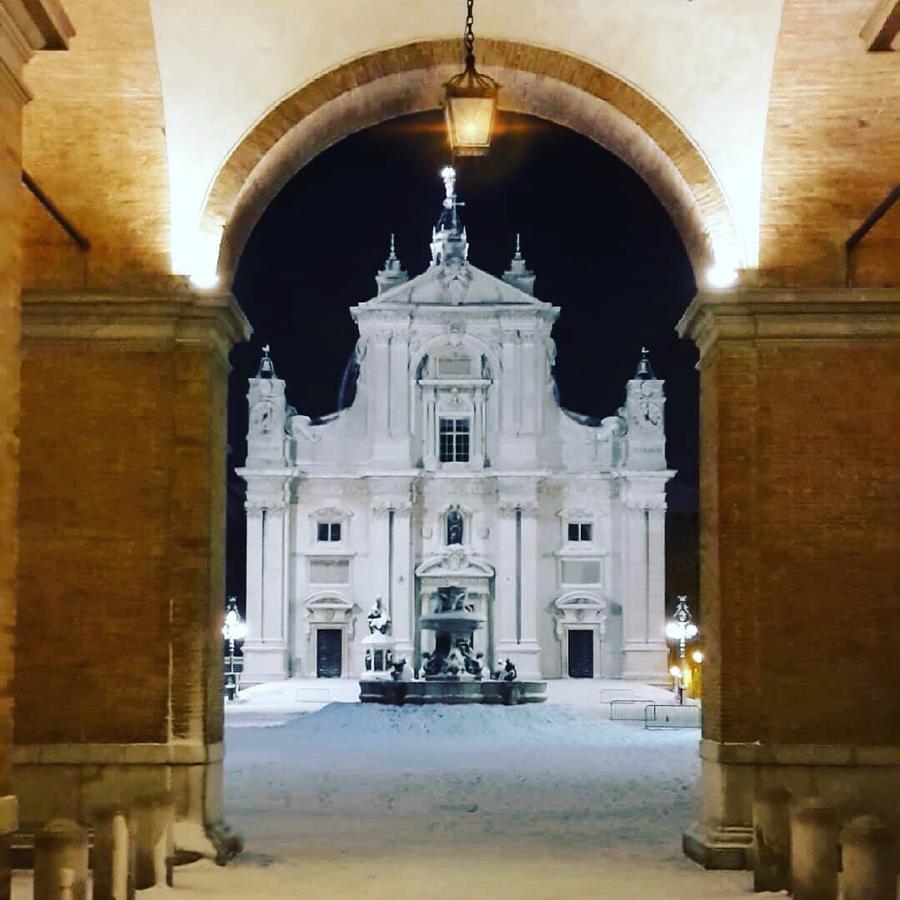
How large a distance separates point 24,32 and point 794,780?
7421 mm

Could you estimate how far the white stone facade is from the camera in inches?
2144

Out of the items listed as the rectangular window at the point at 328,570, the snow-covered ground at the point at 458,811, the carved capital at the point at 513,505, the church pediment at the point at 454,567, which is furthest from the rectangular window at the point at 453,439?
the snow-covered ground at the point at 458,811

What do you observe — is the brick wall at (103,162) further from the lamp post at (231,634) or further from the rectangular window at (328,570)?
the rectangular window at (328,570)

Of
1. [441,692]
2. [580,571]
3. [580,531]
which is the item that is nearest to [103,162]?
[441,692]

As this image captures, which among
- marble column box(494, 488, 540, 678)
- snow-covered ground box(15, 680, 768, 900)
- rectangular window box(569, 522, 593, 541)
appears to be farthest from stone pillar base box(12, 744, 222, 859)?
rectangular window box(569, 522, 593, 541)

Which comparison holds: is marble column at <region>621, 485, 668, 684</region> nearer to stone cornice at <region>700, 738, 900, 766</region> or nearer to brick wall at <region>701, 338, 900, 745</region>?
brick wall at <region>701, 338, 900, 745</region>

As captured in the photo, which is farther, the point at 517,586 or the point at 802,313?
the point at 517,586

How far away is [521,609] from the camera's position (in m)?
54.2

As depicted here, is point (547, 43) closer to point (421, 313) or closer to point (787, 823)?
point (787, 823)

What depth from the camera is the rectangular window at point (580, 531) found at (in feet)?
183

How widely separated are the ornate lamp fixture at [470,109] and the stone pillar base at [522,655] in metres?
43.5

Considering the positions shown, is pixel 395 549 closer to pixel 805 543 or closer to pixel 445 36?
pixel 445 36

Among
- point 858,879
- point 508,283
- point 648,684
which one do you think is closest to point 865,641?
point 858,879

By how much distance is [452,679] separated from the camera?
1580 inches
